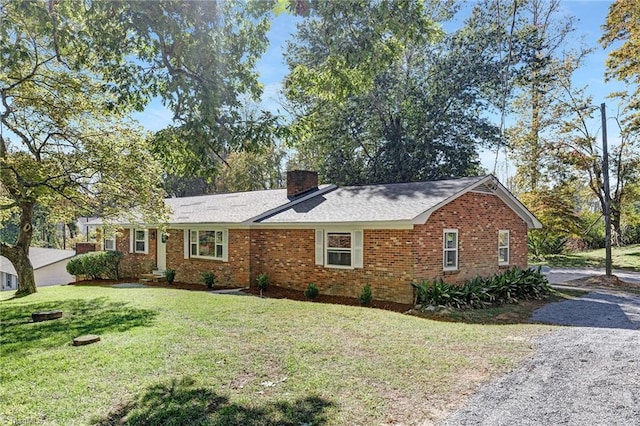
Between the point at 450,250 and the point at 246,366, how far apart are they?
9.02m

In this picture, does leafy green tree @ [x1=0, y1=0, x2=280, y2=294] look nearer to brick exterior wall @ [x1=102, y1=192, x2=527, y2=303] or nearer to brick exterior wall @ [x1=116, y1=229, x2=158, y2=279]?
brick exterior wall @ [x1=102, y1=192, x2=527, y2=303]

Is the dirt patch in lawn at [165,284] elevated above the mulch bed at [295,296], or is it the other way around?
the mulch bed at [295,296]

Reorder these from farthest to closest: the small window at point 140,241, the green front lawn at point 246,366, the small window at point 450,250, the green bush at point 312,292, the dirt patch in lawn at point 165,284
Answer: the small window at point 140,241, the dirt patch in lawn at point 165,284, the green bush at point 312,292, the small window at point 450,250, the green front lawn at point 246,366

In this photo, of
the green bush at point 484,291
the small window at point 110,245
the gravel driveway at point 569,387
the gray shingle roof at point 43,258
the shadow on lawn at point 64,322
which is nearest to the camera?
the gravel driveway at point 569,387

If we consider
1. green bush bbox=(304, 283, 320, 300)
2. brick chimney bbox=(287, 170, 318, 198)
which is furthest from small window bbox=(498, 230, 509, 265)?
brick chimney bbox=(287, 170, 318, 198)

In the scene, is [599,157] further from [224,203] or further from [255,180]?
[255,180]

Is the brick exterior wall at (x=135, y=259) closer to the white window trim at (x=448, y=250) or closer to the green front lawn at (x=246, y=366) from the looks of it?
the green front lawn at (x=246, y=366)

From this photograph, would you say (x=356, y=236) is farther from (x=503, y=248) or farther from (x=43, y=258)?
(x=43, y=258)

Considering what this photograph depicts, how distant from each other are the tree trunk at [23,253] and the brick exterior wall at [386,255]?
17.1ft

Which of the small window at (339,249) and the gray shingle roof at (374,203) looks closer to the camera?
the gray shingle roof at (374,203)

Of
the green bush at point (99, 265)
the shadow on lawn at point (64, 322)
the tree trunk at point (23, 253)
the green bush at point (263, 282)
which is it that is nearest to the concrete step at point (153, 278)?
the green bush at point (99, 265)

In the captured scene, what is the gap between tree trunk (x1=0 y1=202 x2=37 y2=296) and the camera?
1517cm

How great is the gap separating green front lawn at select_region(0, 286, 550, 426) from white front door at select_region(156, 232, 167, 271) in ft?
29.6

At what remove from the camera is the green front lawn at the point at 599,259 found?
2301cm
